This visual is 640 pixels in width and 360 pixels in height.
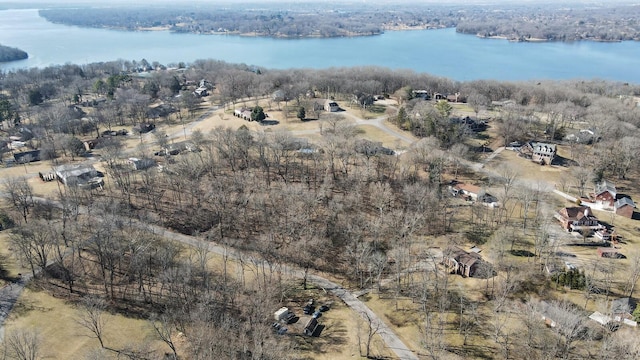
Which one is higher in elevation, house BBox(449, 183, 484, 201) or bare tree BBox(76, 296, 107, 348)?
house BBox(449, 183, 484, 201)

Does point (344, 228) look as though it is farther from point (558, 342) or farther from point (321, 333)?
point (558, 342)

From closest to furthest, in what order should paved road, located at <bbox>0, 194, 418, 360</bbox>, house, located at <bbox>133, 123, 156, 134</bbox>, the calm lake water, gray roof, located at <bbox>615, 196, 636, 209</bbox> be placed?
paved road, located at <bbox>0, 194, 418, 360</bbox> → gray roof, located at <bbox>615, 196, 636, 209</bbox> → house, located at <bbox>133, 123, 156, 134</bbox> → the calm lake water

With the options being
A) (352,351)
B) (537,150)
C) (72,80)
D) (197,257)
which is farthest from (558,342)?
(72,80)

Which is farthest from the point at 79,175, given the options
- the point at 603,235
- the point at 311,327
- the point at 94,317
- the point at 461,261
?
the point at 603,235

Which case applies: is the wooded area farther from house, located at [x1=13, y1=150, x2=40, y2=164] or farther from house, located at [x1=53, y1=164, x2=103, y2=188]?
house, located at [x1=13, y1=150, x2=40, y2=164]

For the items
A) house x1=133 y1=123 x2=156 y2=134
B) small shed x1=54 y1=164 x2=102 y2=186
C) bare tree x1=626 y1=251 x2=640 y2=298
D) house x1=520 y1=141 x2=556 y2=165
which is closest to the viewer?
bare tree x1=626 y1=251 x2=640 y2=298

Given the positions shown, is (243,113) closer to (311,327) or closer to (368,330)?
(311,327)

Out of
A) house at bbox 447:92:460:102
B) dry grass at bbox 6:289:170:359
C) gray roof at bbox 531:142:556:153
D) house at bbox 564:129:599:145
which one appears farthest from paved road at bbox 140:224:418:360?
house at bbox 447:92:460:102
